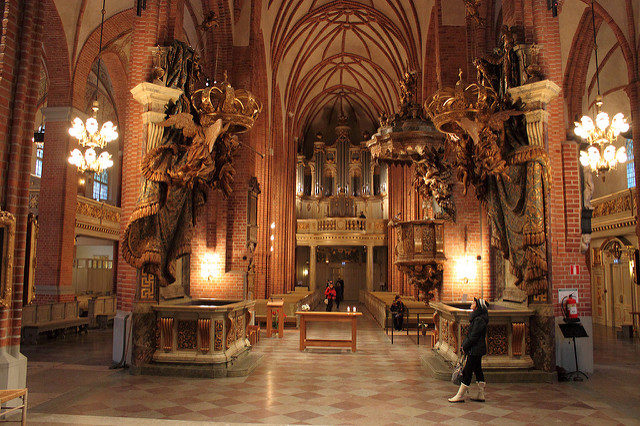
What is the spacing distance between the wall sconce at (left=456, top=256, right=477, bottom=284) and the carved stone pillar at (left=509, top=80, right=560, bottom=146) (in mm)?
4467

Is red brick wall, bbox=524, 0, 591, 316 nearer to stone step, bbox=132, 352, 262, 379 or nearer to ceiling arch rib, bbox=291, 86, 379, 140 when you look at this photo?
stone step, bbox=132, 352, 262, 379

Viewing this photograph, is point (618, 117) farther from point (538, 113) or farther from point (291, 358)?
point (291, 358)

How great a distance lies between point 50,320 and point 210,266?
13.2 ft

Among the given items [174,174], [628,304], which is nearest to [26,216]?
[174,174]

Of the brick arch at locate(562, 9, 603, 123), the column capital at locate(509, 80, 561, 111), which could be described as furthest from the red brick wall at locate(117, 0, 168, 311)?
the brick arch at locate(562, 9, 603, 123)

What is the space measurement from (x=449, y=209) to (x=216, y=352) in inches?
262

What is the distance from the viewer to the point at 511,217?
7520mm

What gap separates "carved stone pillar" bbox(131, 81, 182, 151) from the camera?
7.42 metres

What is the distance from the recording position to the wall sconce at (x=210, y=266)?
1162cm

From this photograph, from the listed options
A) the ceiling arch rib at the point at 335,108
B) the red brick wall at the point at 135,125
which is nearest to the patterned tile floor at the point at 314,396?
the red brick wall at the point at 135,125

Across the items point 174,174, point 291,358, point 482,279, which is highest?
point 174,174

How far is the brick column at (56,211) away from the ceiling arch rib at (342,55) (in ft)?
28.9

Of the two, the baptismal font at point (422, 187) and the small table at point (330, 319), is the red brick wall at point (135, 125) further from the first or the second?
the baptismal font at point (422, 187)

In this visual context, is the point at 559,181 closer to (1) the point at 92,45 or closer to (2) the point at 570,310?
(2) the point at 570,310
